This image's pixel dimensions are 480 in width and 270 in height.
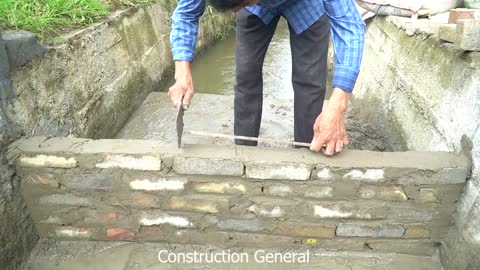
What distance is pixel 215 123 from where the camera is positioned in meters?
3.11

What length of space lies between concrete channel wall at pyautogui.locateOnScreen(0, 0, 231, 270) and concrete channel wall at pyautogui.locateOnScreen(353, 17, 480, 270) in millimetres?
2064

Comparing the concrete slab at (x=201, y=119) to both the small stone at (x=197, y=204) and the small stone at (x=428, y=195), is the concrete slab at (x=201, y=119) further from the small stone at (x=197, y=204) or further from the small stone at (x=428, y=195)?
the small stone at (x=428, y=195)

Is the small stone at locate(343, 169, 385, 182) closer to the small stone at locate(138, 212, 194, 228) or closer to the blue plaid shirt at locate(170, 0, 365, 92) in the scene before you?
the blue plaid shirt at locate(170, 0, 365, 92)

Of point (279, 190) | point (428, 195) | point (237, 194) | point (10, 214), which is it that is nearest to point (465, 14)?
point (428, 195)

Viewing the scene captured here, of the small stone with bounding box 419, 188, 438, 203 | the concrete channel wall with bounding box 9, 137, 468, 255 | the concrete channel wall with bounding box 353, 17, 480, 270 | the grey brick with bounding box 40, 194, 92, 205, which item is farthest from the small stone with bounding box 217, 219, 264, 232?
the concrete channel wall with bounding box 353, 17, 480, 270

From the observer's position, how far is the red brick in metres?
1.94

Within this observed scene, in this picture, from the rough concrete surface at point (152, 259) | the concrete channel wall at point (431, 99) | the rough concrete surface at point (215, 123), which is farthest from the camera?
the rough concrete surface at point (215, 123)

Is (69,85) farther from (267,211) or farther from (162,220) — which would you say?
(267,211)

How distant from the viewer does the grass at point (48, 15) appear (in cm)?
210

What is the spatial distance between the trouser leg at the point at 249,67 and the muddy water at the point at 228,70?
163 centimetres

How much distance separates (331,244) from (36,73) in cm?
177

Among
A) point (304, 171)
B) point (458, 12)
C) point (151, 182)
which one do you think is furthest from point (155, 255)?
point (458, 12)

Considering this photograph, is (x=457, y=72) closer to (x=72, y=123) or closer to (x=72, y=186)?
(x=72, y=186)

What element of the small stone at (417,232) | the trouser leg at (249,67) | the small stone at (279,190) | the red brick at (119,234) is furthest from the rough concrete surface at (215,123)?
the small stone at (279,190)
